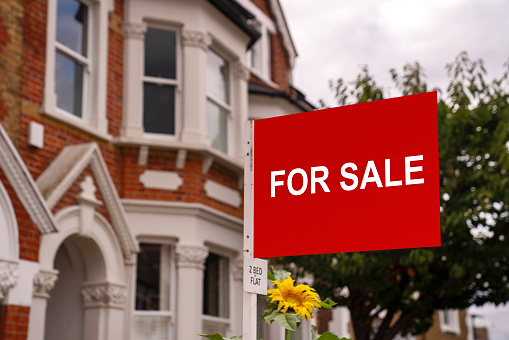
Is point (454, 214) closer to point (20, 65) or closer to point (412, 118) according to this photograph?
point (20, 65)

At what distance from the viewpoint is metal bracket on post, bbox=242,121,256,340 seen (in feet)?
11.7

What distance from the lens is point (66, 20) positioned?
428 inches

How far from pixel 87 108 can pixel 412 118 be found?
7.91 meters

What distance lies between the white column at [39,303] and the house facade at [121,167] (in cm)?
2

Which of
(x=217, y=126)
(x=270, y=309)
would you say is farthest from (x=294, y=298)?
(x=217, y=126)

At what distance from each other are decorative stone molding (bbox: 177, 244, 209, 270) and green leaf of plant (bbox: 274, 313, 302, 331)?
7455 millimetres

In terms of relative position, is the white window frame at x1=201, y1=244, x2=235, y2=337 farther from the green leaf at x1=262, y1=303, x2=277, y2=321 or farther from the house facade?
the green leaf at x1=262, y1=303, x2=277, y2=321

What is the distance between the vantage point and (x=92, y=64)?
11.0 m

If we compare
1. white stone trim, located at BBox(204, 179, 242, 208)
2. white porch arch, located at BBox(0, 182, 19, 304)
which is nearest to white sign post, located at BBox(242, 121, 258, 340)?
white porch arch, located at BBox(0, 182, 19, 304)

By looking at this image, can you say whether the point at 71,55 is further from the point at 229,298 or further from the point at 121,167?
the point at 229,298

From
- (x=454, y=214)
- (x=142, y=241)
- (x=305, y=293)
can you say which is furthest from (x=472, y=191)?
(x=305, y=293)

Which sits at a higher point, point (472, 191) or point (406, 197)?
point (472, 191)

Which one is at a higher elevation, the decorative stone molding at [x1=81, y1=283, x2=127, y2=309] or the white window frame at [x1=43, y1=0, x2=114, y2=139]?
the white window frame at [x1=43, y1=0, x2=114, y2=139]

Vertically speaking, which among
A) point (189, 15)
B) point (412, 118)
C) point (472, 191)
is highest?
point (189, 15)
